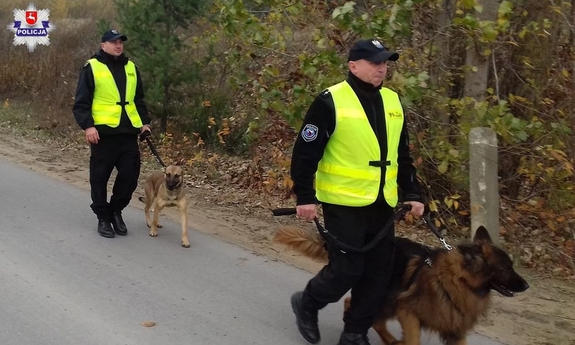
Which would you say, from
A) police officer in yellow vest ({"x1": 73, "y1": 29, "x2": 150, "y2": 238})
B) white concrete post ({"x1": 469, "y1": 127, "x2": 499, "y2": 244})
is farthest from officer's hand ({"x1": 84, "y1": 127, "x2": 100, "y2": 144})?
white concrete post ({"x1": 469, "y1": 127, "x2": 499, "y2": 244})

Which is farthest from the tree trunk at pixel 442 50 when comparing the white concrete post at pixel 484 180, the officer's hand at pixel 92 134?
the officer's hand at pixel 92 134

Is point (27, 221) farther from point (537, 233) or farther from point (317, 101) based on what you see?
point (537, 233)

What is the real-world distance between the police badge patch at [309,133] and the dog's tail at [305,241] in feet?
2.64

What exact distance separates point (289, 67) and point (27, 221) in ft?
12.2

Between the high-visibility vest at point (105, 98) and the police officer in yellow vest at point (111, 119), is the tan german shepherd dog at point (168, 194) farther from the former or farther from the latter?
the high-visibility vest at point (105, 98)

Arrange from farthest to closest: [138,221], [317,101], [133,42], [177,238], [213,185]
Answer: [133,42] → [213,185] → [138,221] → [177,238] → [317,101]

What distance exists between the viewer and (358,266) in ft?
14.0

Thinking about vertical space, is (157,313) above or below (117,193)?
below

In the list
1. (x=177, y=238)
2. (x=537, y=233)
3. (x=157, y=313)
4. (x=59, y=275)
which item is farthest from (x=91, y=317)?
(x=537, y=233)

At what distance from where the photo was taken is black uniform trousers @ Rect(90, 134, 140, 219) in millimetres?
7266

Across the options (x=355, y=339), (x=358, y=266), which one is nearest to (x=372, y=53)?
(x=358, y=266)

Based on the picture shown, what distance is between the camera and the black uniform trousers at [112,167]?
7266mm

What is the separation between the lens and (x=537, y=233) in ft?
24.6

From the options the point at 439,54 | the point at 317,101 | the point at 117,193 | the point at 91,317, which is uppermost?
the point at 439,54
